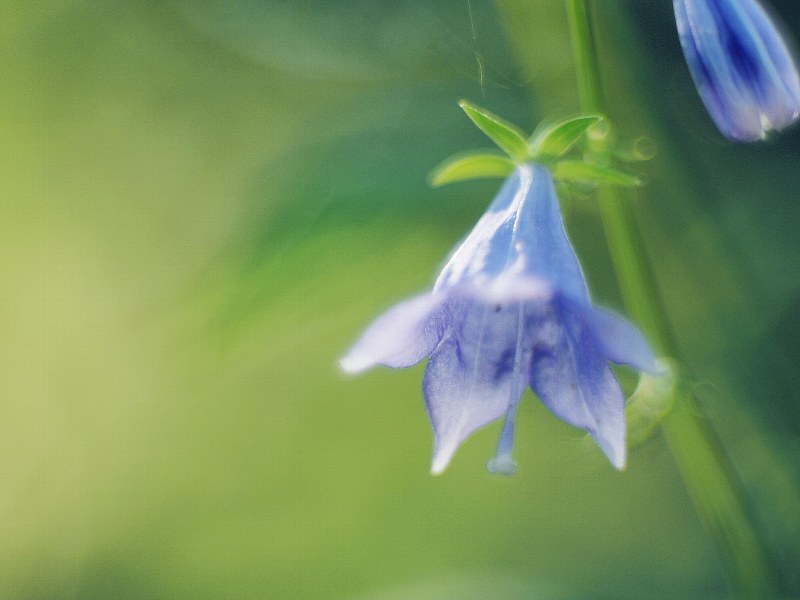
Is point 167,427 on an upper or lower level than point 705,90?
upper

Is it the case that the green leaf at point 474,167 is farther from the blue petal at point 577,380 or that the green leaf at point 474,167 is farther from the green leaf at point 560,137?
the blue petal at point 577,380

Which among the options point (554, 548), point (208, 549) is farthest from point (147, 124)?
point (554, 548)

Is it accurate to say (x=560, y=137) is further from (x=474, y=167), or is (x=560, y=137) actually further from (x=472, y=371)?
(x=472, y=371)

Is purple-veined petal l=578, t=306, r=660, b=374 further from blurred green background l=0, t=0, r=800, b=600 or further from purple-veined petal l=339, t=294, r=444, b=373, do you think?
blurred green background l=0, t=0, r=800, b=600

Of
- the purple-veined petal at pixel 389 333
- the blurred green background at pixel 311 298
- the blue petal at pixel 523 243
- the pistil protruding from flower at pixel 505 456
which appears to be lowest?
the pistil protruding from flower at pixel 505 456

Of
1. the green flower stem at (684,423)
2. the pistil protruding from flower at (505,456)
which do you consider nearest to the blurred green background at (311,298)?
the green flower stem at (684,423)

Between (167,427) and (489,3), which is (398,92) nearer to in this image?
(489,3)

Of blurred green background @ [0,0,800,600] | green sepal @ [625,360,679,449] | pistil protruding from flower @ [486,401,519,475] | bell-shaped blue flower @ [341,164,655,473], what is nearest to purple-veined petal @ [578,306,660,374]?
bell-shaped blue flower @ [341,164,655,473]
